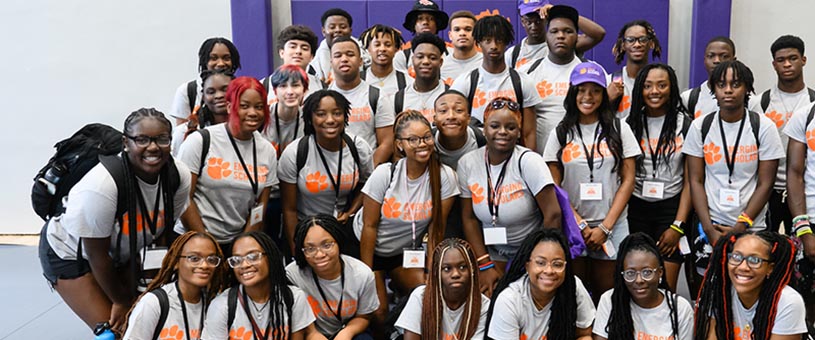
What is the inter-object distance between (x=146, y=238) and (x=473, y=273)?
1.56 m

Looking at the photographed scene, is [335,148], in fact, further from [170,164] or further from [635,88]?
[635,88]

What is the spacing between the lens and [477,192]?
3879 millimetres

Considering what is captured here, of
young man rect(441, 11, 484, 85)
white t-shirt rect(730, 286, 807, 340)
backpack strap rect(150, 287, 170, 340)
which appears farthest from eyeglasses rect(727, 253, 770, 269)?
backpack strap rect(150, 287, 170, 340)

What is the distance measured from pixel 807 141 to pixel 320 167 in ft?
Answer: 8.75

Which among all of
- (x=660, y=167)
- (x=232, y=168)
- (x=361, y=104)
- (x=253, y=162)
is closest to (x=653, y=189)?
(x=660, y=167)

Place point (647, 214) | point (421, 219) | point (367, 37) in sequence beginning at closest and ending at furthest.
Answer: point (421, 219), point (647, 214), point (367, 37)

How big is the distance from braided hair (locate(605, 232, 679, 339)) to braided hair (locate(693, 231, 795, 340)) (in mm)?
145

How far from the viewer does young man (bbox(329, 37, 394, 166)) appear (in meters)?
4.48

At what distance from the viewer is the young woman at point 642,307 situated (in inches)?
133

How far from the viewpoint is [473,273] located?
3459mm

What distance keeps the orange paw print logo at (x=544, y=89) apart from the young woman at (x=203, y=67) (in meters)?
1.96

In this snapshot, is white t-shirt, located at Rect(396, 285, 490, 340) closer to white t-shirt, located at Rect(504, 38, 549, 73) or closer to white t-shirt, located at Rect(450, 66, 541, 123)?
white t-shirt, located at Rect(450, 66, 541, 123)

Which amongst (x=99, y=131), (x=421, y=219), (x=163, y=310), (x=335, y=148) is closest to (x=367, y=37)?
(x=335, y=148)

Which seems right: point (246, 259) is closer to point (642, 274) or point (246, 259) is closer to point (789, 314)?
point (642, 274)
